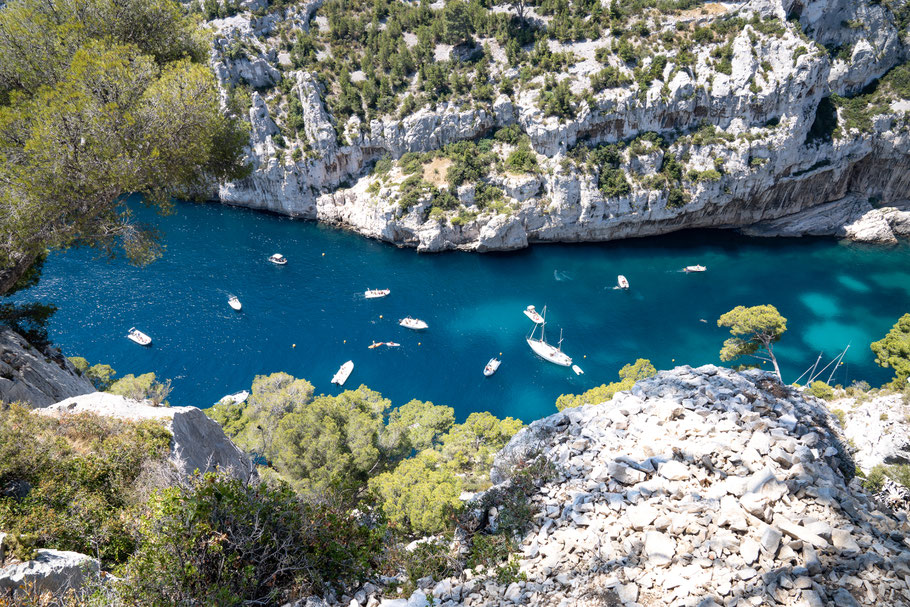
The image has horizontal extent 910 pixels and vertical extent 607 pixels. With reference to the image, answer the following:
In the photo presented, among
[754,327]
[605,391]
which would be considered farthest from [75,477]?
[754,327]

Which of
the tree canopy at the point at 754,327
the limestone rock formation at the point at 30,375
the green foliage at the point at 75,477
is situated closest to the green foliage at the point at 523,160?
the tree canopy at the point at 754,327

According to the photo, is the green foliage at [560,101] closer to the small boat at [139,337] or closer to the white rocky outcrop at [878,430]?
the white rocky outcrop at [878,430]

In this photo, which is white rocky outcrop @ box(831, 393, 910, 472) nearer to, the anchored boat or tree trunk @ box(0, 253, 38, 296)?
the anchored boat

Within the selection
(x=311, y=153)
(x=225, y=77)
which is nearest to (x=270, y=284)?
(x=311, y=153)

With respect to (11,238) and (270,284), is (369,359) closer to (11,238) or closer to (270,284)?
(270,284)

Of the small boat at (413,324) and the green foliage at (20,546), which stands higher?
the green foliage at (20,546)
